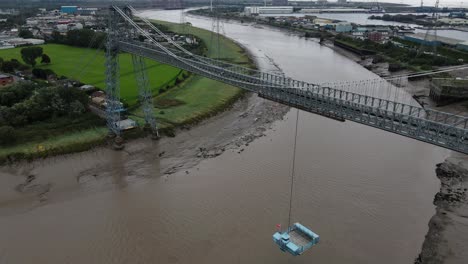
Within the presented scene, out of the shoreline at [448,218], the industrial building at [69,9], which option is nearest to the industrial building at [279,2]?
the industrial building at [69,9]

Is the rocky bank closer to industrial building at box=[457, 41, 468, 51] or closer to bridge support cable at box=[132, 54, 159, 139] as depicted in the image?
bridge support cable at box=[132, 54, 159, 139]

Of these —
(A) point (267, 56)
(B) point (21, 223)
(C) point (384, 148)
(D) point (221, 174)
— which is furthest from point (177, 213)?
(A) point (267, 56)

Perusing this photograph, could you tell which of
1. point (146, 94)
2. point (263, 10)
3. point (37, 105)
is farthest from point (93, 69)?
point (263, 10)

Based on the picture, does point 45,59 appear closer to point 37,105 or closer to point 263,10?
point 37,105

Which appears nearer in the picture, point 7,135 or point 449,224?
point 449,224

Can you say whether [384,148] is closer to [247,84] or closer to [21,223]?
[247,84]

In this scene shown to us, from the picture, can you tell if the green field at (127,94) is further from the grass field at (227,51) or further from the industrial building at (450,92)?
the industrial building at (450,92)
